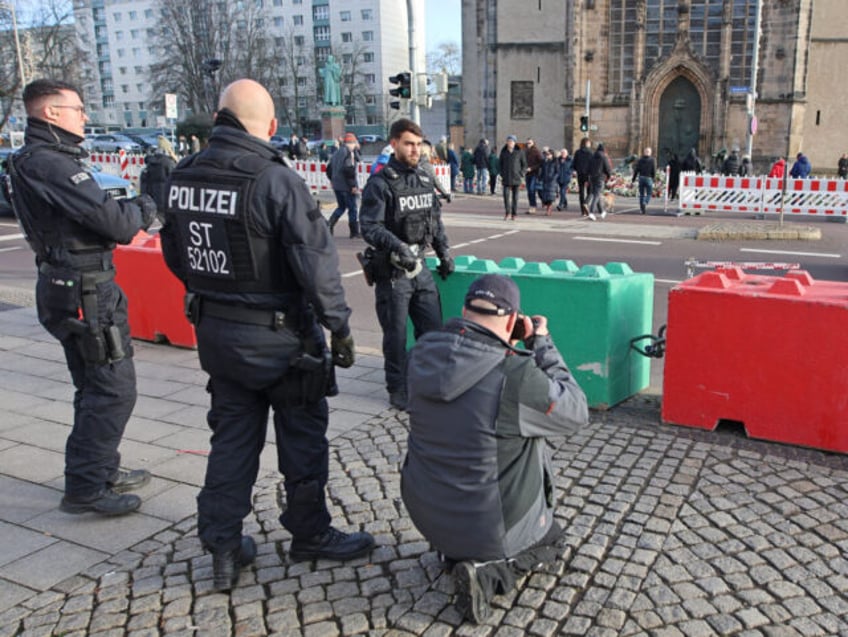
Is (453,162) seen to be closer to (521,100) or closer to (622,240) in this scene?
(622,240)

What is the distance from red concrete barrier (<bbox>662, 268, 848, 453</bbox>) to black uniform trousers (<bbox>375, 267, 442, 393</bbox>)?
1.65m

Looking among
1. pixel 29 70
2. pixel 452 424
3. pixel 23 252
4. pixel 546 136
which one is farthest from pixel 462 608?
pixel 29 70

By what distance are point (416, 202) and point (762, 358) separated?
243 centimetres

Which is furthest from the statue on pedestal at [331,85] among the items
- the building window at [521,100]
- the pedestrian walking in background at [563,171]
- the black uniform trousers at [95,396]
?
the black uniform trousers at [95,396]

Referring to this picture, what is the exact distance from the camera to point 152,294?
7.22 meters

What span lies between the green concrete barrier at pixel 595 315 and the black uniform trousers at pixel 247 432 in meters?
2.41

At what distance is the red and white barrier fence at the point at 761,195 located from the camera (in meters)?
18.5

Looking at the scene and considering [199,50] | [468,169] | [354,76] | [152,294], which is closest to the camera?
[152,294]

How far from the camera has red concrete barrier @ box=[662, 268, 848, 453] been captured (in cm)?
437

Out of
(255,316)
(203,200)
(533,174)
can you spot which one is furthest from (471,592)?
(533,174)

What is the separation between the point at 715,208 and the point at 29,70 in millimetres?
36634

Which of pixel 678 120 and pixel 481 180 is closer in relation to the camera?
pixel 481 180

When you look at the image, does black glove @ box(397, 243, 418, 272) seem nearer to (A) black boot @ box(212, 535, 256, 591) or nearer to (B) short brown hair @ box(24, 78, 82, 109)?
(B) short brown hair @ box(24, 78, 82, 109)

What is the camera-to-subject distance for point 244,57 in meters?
64.0
